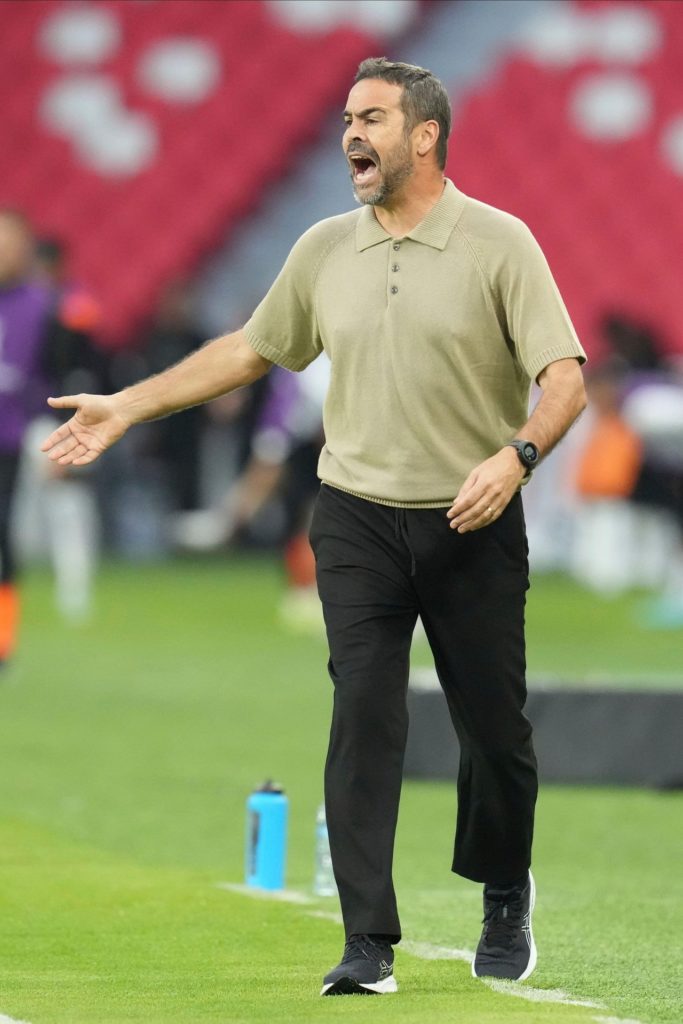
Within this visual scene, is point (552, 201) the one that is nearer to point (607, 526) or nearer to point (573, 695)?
point (607, 526)

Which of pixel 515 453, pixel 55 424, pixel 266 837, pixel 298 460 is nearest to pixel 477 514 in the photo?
pixel 515 453

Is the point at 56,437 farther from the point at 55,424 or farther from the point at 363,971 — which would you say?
the point at 55,424

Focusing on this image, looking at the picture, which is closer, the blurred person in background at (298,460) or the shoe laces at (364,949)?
the shoe laces at (364,949)

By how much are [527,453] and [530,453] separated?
0.01 meters

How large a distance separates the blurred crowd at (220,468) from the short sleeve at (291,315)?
20.5 ft

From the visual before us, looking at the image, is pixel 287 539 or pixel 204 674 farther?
pixel 287 539

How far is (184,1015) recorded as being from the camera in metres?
4.57

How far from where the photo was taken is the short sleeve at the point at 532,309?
4.73 meters

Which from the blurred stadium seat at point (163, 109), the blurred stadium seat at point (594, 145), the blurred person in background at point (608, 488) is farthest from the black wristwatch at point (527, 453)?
the blurred stadium seat at point (163, 109)

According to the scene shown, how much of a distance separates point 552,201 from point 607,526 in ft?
13.6

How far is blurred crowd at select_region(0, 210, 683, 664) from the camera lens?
11453 millimetres

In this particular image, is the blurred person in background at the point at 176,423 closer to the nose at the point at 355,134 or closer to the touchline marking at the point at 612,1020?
the nose at the point at 355,134

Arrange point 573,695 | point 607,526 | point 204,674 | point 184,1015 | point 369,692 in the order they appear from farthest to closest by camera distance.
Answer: point 607,526
point 204,674
point 573,695
point 369,692
point 184,1015

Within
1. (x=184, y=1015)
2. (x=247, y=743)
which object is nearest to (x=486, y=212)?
(x=184, y=1015)
